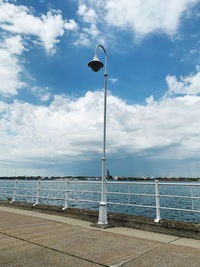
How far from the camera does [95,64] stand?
25.2 feet

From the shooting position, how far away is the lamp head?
25.1ft

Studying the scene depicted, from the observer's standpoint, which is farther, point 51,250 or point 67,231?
point 67,231

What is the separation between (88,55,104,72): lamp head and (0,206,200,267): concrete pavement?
5.37 m

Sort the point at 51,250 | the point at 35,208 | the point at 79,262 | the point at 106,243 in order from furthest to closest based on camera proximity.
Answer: the point at 35,208, the point at 106,243, the point at 51,250, the point at 79,262

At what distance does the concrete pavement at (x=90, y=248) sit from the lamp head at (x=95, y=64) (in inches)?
212

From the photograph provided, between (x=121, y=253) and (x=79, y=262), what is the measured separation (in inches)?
35.8

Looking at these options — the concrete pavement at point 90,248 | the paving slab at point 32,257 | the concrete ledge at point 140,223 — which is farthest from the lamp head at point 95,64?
the paving slab at point 32,257

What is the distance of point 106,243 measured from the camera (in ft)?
15.3

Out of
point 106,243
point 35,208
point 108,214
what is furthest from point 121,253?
point 35,208

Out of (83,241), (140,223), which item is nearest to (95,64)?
(140,223)

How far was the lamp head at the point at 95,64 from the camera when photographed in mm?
7637

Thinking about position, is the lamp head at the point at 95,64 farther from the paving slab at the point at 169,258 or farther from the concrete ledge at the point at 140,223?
the paving slab at the point at 169,258

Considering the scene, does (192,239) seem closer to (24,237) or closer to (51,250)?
(51,250)

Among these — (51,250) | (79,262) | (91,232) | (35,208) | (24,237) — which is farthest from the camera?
(35,208)
